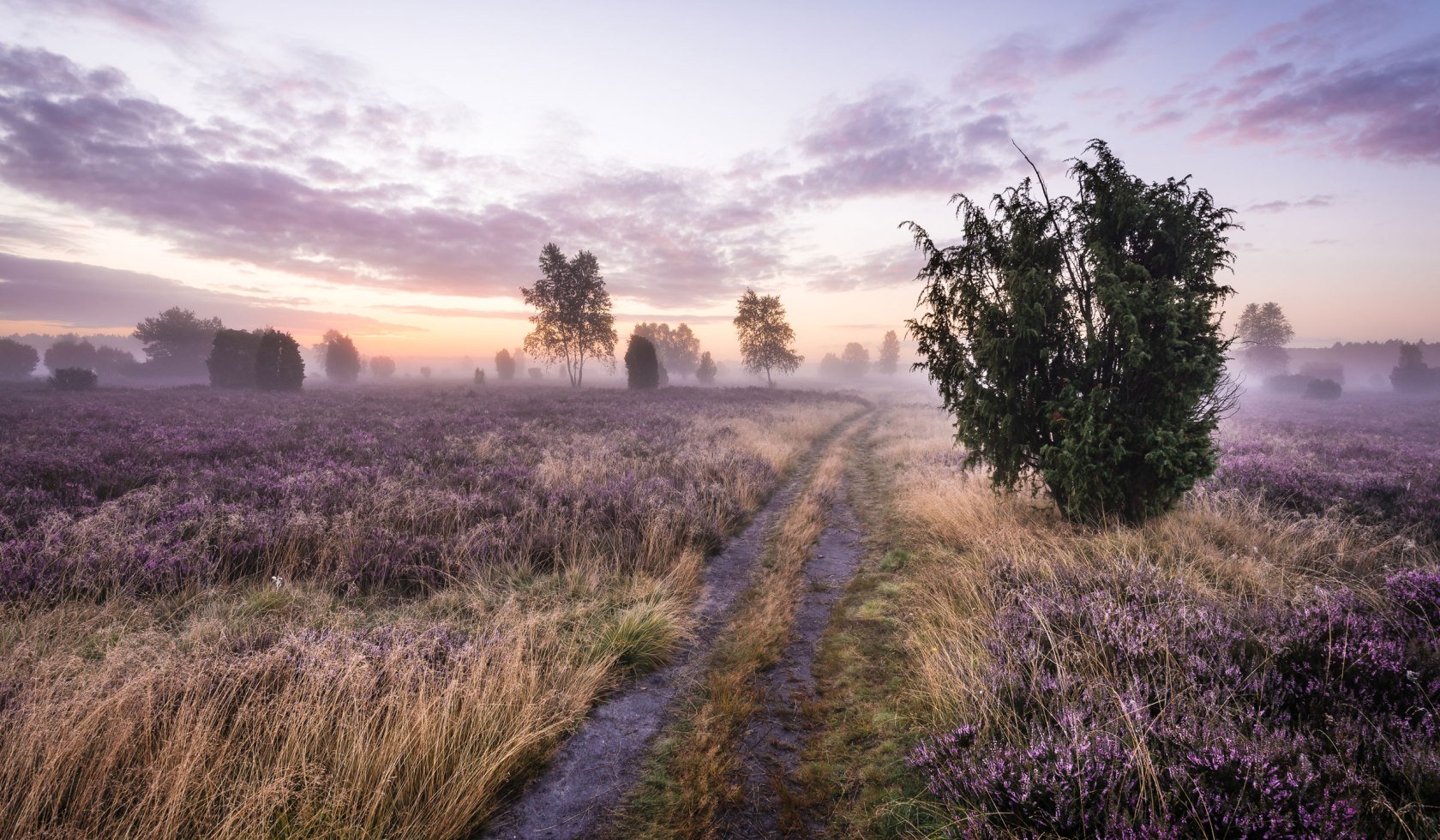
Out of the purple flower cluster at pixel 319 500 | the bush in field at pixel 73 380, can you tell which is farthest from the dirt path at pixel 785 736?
the bush in field at pixel 73 380

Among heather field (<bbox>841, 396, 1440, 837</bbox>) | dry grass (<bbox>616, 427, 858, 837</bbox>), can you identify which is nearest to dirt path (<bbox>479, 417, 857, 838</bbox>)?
dry grass (<bbox>616, 427, 858, 837</bbox>)

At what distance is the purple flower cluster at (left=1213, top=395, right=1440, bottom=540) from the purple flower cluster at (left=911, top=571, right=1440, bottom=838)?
5164mm

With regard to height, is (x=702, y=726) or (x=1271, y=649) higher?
(x=1271, y=649)

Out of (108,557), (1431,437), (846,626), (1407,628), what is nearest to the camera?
(1407,628)

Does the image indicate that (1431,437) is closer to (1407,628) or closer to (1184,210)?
(1184,210)

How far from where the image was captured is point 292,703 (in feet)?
10.8

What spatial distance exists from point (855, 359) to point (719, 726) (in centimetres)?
13906

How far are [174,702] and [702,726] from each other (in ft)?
11.7

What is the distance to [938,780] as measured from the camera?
2.85m

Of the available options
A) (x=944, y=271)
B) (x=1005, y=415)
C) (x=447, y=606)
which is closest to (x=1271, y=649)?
(x=1005, y=415)

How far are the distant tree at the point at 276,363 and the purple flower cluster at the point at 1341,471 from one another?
159ft

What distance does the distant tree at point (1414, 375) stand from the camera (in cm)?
5944

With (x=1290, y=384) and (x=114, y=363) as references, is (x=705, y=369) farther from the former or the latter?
(x=114, y=363)

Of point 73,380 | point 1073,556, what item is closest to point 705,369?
point 73,380
